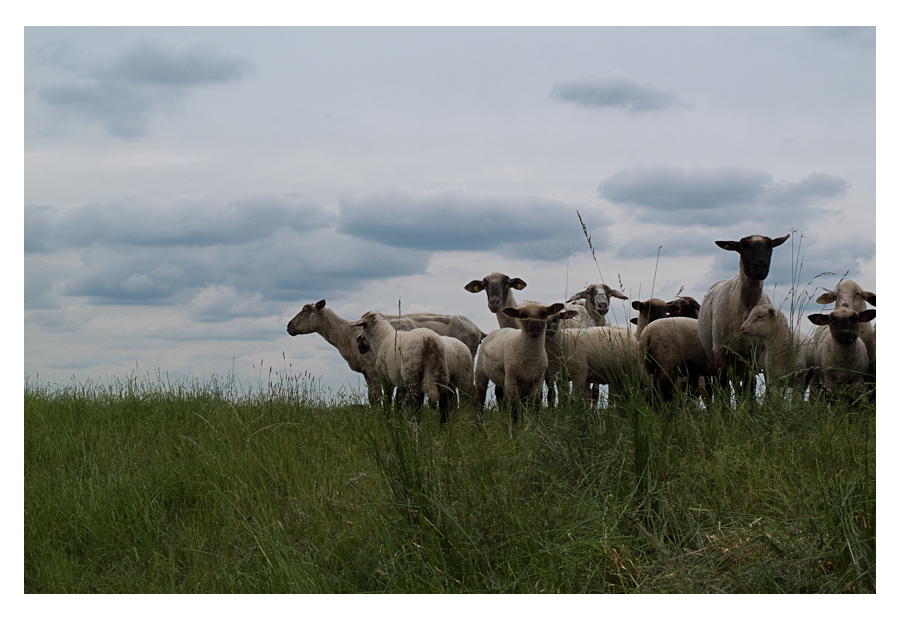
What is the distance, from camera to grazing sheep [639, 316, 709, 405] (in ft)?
29.0

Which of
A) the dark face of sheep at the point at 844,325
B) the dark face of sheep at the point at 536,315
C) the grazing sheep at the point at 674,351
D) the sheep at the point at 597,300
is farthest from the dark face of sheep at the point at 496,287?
the dark face of sheep at the point at 844,325

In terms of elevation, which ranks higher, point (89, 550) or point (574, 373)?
point (574, 373)

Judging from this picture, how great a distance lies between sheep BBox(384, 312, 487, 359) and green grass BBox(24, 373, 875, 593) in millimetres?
8786

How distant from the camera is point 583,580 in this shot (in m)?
3.55

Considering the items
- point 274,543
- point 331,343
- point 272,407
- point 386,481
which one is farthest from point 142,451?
point 331,343

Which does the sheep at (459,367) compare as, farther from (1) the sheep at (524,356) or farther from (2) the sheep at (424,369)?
(1) the sheep at (524,356)

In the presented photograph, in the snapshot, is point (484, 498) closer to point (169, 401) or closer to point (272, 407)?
point (272, 407)

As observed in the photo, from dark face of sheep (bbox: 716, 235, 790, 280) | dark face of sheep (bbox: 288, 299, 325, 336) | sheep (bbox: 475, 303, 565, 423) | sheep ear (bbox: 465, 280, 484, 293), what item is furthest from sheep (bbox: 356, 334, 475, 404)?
dark face of sheep (bbox: 288, 299, 325, 336)

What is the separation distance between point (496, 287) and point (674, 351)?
153 inches

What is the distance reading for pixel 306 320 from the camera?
14438 mm

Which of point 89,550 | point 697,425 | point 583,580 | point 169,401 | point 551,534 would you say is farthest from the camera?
point 169,401

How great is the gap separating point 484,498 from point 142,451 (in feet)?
16.8

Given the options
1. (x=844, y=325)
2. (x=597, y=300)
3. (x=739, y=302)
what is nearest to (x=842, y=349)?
(x=844, y=325)

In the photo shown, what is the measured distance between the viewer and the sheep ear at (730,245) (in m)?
8.36
